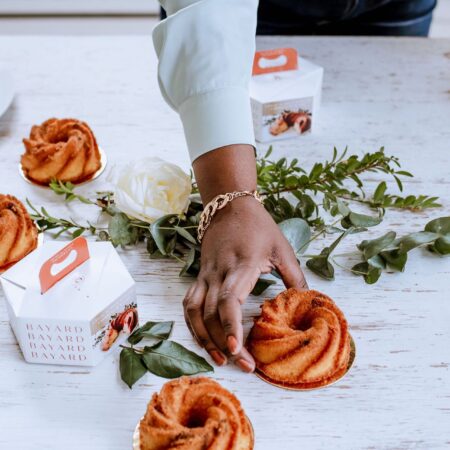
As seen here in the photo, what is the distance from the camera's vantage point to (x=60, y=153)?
1.13 m

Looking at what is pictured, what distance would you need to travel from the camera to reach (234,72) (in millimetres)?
1017

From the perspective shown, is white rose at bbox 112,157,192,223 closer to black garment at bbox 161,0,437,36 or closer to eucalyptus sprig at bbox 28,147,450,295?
eucalyptus sprig at bbox 28,147,450,295

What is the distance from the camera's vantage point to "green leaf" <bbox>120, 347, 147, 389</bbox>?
2.53 ft

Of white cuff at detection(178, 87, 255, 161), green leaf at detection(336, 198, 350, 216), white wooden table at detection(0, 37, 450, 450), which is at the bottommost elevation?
white wooden table at detection(0, 37, 450, 450)

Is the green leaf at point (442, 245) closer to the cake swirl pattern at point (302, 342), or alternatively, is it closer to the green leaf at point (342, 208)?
the green leaf at point (342, 208)

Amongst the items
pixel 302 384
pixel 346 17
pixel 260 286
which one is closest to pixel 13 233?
pixel 260 286

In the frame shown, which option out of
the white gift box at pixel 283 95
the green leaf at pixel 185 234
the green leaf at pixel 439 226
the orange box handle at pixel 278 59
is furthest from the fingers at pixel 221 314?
the orange box handle at pixel 278 59

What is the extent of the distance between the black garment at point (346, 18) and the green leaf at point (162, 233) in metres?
0.83

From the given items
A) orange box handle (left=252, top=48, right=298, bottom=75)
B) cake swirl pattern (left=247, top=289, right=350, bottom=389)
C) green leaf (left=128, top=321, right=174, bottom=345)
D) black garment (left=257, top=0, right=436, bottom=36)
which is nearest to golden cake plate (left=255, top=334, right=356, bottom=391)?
cake swirl pattern (left=247, top=289, right=350, bottom=389)

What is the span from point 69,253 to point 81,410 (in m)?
0.19

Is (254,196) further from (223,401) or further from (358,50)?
(358,50)

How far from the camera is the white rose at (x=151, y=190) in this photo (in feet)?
3.18

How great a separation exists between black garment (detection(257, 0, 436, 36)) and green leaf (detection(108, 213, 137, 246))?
0.83 metres

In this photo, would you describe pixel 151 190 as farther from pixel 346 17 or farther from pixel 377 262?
pixel 346 17
